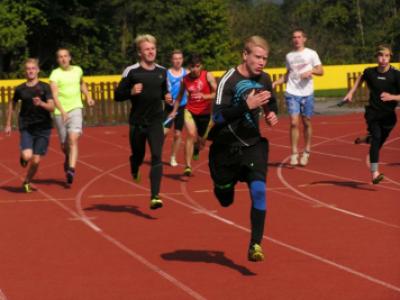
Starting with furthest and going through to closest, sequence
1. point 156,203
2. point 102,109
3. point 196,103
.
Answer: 1. point 102,109
2. point 196,103
3. point 156,203

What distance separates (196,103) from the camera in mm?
15289

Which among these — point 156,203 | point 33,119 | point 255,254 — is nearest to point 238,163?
point 255,254

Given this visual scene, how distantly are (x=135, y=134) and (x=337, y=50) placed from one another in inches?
2794

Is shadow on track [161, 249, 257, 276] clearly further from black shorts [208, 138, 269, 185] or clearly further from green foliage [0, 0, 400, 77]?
green foliage [0, 0, 400, 77]

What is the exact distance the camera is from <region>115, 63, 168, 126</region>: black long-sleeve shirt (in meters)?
11.7

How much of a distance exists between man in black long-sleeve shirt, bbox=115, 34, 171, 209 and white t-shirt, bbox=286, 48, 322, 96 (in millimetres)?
5035

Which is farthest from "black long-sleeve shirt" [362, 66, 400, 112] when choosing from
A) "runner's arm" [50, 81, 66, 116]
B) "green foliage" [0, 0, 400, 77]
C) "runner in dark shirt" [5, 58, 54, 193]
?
"green foliage" [0, 0, 400, 77]

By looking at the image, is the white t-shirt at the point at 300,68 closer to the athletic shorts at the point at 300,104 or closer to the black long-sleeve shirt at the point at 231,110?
the athletic shorts at the point at 300,104

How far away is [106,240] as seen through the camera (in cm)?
995

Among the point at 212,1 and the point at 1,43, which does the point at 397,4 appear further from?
the point at 1,43

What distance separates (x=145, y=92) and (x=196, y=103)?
11.9ft

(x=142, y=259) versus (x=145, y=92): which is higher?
(x=145, y=92)

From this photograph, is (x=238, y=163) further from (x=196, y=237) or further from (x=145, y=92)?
(x=145, y=92)

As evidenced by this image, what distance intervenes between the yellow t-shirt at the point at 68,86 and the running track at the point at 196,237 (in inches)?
47.6
